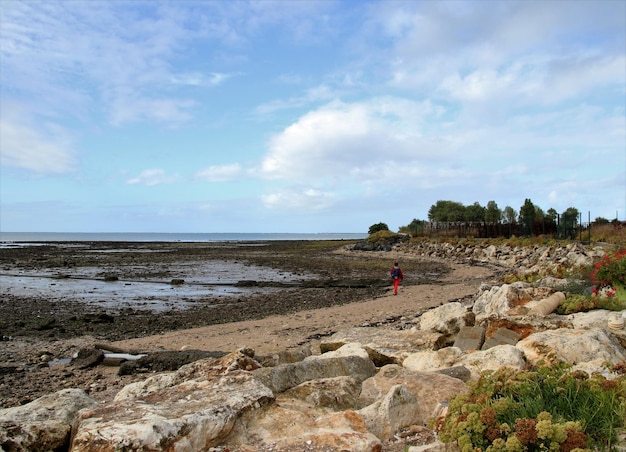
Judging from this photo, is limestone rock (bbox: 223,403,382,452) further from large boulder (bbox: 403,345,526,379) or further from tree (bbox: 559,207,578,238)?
tree (bbox: 559,207,578,238)

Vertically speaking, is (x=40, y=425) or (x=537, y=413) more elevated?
(x=537, y=413)

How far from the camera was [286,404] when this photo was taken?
4.75 meters

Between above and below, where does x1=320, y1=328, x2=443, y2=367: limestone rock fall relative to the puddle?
above

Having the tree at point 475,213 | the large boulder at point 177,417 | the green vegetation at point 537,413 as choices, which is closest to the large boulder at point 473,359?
the green vegetation at point 537,413

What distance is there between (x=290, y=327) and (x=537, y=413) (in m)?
10.4

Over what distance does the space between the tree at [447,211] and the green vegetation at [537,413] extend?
235 ft

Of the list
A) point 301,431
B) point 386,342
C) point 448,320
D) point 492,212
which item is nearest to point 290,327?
point 448,320

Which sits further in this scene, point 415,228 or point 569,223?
point 415,228

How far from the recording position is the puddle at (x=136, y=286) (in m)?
19.9

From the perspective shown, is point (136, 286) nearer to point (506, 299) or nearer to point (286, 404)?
point (506, 299)

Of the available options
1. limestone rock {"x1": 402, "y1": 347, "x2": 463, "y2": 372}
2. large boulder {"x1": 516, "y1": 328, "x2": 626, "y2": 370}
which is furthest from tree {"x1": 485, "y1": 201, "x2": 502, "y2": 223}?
limestone rock {"x1": 402, "y1": 347, "x2": 463, "y2": 372}

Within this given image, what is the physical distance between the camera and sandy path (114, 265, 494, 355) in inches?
460

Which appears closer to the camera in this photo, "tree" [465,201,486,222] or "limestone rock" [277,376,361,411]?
"limestone rock" [277,376,361,411]

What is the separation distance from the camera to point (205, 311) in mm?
17344
